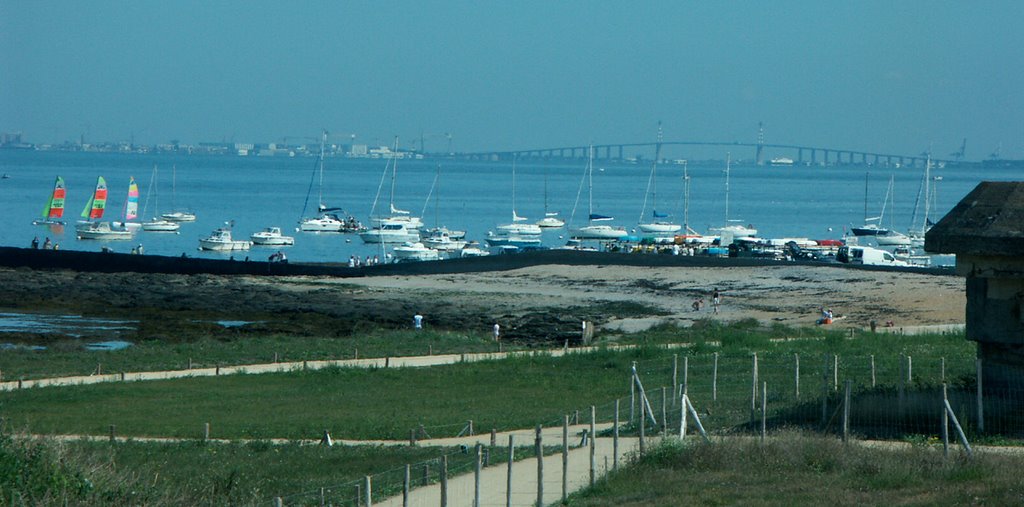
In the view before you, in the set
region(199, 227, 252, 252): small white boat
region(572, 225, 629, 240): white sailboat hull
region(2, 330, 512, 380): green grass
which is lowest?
region(2, 330, 512, 380): green grass

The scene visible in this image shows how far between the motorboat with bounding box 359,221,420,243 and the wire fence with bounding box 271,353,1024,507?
95270 millimetres

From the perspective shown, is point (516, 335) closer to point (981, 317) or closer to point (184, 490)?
point (981, 317)

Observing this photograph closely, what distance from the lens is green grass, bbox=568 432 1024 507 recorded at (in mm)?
14758

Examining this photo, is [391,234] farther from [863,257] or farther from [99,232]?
[863,257]

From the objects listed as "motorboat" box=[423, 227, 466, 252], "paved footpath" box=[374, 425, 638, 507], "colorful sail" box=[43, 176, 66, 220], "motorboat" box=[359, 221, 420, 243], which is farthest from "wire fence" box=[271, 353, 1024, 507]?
"colorful sail" box=[43, 176, 66, 220]

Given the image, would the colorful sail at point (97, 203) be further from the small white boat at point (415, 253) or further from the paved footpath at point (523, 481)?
the paved footpath at point (523, 481)

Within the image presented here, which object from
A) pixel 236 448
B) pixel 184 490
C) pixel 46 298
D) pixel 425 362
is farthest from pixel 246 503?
pixel 46 298

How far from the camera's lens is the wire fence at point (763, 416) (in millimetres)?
17016

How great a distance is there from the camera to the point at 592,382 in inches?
1203

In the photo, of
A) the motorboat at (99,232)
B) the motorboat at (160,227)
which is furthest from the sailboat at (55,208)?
the motorboat at (99,232)

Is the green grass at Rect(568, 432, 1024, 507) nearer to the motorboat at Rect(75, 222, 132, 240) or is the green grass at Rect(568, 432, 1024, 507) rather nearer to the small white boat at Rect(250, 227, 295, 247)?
the small white boat at Rect(250, 227, 295, 247)

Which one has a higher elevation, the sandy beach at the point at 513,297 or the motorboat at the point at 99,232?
the motorboat at the point at 99,232

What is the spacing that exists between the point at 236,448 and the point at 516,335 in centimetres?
3123

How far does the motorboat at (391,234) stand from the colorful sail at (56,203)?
32.7 meters
